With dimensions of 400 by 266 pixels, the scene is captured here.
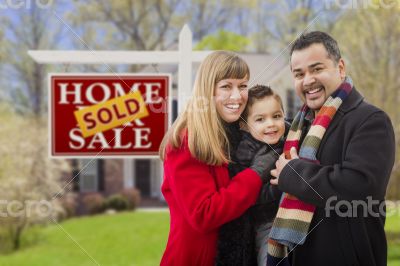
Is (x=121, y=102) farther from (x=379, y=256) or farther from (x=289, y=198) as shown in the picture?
(x=379, y=256)

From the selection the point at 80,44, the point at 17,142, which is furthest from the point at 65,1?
the point at 17,142

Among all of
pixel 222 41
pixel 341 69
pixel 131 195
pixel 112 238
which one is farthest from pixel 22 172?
pixel 341 69

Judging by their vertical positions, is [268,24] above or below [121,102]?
above

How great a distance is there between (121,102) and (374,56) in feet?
9.30

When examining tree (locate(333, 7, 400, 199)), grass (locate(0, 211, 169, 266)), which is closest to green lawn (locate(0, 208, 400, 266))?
grass (locate(0, 211, 169, 266))

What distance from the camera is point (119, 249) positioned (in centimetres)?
654

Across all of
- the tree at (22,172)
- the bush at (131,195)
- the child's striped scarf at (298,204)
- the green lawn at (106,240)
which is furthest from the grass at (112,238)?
the child's striped scarf at (298,204)

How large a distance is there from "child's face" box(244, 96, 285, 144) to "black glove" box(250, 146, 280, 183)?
0.12 feet

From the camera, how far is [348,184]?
5.81ft

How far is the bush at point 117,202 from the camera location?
677 centimetres

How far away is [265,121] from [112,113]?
1015 millimetres

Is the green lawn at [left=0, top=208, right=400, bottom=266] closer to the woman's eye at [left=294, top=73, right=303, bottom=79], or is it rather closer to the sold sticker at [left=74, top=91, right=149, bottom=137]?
the sold sticker at [left=74, top=91, right=149, bottom=137]

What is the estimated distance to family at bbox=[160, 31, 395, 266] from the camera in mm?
1798

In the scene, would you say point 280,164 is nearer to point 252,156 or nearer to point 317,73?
point 252,156
